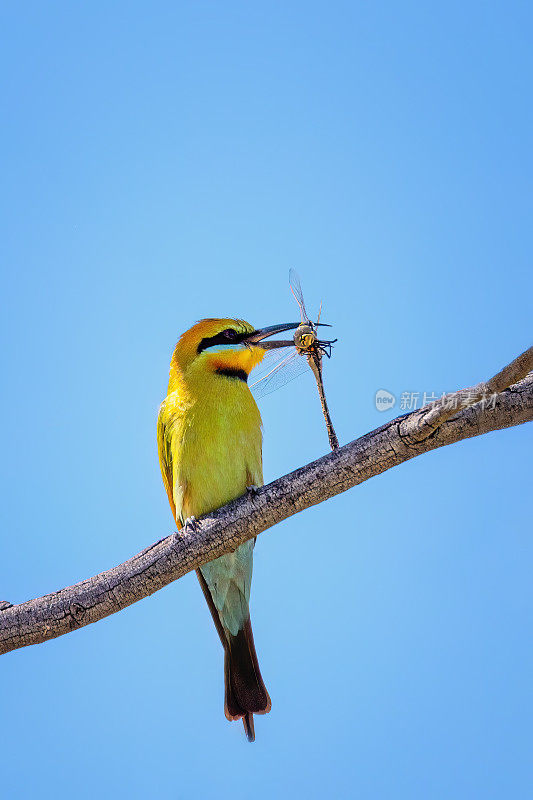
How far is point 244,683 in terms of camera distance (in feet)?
13.4

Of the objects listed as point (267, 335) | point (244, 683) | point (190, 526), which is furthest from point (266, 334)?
point (244, 683)

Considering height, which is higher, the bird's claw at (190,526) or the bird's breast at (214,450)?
the bird's breast at (214,450)

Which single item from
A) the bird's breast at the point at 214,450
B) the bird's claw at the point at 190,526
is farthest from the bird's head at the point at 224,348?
the bird's claw at the point at 190,526

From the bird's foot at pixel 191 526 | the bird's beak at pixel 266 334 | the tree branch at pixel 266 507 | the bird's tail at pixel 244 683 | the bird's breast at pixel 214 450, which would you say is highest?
the bird's beak at pixel 266 334

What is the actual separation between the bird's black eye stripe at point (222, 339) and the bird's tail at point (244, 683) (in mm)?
1590

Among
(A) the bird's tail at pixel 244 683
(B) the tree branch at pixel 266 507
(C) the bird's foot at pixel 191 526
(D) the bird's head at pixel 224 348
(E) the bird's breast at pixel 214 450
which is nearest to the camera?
(B) the tree branch at pixel 266 507

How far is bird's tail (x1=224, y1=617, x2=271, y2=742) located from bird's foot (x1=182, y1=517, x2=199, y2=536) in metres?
0.91

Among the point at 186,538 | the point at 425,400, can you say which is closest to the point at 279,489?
the point at 186,538

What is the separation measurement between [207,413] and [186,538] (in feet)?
2.70

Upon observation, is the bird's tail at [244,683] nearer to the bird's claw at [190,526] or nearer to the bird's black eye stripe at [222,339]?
the bird's claw at [190,526]

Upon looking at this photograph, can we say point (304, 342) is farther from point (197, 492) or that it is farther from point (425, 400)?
point (197, 492)

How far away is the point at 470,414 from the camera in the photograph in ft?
9.84

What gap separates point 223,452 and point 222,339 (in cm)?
69

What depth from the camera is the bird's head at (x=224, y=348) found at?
417 centimetres
